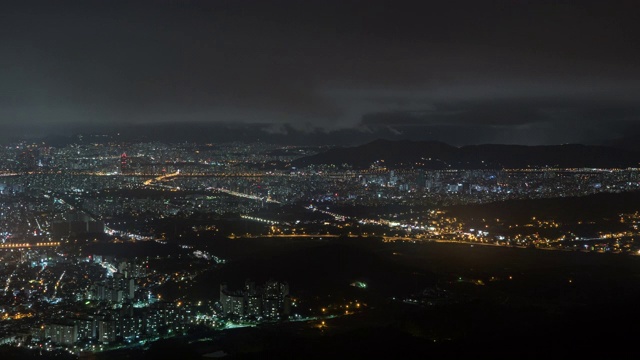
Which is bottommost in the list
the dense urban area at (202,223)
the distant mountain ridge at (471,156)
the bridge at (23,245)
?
the bridge at (23,245)

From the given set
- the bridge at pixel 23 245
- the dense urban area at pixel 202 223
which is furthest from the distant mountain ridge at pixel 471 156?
the bridge at pixel 23 245

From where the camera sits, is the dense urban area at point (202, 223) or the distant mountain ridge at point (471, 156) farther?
the distant mountain ridge at point (471, 156)

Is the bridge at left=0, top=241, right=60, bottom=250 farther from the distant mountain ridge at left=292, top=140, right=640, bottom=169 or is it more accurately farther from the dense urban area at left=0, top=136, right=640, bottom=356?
the distant mountain ridge at left=292, top=140, right=640, bottom=169

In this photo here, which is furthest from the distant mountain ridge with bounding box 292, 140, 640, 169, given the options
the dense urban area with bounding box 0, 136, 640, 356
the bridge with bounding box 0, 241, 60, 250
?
the bridge with bounding box 0, 241, 60, 250

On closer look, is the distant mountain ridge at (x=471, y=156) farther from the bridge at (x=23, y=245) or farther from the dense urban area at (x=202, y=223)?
the bridge at (x=23, y=245)

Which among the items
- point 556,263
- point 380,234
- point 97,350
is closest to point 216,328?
point 97,350

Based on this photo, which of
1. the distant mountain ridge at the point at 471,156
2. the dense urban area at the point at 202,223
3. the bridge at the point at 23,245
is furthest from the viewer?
the distant mountain ridge at the point at 471,156
